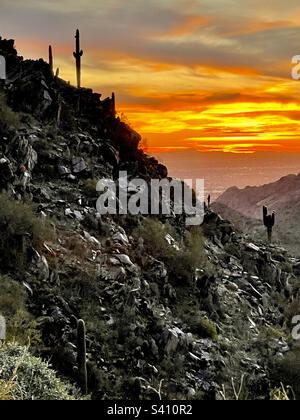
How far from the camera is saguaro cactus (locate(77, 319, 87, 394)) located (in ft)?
42.3

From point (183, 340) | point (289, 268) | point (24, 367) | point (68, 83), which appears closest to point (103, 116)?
point (68, 83)

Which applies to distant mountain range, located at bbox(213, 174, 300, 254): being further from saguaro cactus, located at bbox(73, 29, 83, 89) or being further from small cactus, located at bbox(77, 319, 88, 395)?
small cactus, located at bbox(77, 319, 88, 395)

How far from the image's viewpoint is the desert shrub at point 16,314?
525 inches

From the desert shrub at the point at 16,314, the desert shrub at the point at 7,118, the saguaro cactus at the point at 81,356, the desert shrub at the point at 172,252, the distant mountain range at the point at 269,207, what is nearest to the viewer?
the saguaro cactus at the point at 81,356

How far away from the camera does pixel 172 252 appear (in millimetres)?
21219

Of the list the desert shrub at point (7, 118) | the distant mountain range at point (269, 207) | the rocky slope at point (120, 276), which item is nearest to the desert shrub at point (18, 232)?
the rocky slope at point (120, 276)

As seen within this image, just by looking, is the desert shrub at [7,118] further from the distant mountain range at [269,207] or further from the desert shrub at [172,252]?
the distant mountain range at [269,207]

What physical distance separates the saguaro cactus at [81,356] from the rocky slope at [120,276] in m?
0.42

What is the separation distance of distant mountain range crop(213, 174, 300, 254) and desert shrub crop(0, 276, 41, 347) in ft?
92.0

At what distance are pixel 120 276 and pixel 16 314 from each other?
16.1ft

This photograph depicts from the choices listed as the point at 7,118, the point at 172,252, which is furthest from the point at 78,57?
the point at 172,252

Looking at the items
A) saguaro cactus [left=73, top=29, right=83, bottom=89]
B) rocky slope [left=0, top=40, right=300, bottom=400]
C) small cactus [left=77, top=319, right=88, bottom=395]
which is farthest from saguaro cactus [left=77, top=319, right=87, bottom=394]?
saguaro cactus [left=73, top=29, right=83, bottom=89]

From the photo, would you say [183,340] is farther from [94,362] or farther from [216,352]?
[94,362]

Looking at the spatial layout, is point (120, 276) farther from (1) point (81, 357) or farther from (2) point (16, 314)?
(1) point (81, 357)
